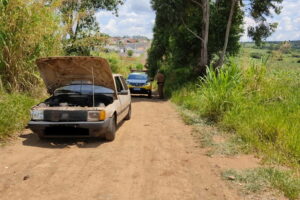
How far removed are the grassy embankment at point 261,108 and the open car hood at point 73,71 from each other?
11.1 feet

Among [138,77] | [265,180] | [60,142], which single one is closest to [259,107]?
[265,180]

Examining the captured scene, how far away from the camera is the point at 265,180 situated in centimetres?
484

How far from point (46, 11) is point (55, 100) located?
383 centimetres

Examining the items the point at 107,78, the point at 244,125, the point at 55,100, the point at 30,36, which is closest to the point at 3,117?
the point at 55,100

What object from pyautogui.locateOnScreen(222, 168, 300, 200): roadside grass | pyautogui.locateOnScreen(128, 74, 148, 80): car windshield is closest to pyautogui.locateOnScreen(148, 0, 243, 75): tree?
pyautogui.locateOnScreen(128, 74, 148, 80): car windshield

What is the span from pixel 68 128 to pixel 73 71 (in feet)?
5.64

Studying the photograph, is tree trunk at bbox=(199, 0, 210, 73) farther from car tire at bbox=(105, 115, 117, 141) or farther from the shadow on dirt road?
the shadow on dirt road

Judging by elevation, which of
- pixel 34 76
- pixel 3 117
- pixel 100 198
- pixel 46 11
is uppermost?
pixel 46 11

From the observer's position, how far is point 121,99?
28.2 ft

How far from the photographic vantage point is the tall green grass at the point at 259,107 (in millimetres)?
6452

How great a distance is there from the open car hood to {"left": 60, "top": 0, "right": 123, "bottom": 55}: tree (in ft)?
13.5

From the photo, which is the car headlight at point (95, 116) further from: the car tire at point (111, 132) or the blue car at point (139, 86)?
the blue car at point (139, 86)

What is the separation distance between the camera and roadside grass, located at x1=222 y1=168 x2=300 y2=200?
4.50m

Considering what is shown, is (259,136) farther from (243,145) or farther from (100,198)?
(100,198)
